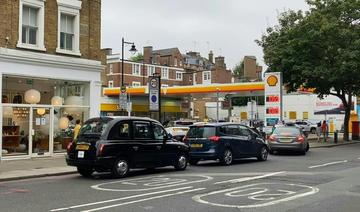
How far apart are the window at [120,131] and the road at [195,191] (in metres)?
1.19

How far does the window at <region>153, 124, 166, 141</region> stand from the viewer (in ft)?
51.8

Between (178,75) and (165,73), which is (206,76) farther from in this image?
(165,73)

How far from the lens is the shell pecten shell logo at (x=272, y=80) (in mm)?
32344

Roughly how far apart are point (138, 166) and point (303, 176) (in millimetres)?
4897

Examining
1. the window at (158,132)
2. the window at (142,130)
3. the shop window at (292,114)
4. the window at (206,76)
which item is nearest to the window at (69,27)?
the window at (158,132)

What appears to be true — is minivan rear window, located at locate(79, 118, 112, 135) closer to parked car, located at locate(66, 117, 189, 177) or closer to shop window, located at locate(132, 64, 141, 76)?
parked car, located at locate(66, 117, 189, 177)

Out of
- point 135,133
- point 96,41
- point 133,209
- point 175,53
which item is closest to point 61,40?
point 96,41

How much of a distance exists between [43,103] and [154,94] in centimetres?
473

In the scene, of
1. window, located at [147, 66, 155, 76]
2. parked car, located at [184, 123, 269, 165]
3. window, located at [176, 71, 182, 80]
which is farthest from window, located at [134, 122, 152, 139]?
window, located at [176, 71, 182, 80]

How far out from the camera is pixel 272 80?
32.4 m

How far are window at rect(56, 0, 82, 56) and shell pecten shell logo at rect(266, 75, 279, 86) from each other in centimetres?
1451

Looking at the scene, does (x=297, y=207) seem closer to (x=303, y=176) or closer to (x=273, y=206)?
(x=273, y=206)

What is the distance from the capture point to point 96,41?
76.4 ft

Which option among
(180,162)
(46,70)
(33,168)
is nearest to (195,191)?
(180,162)
